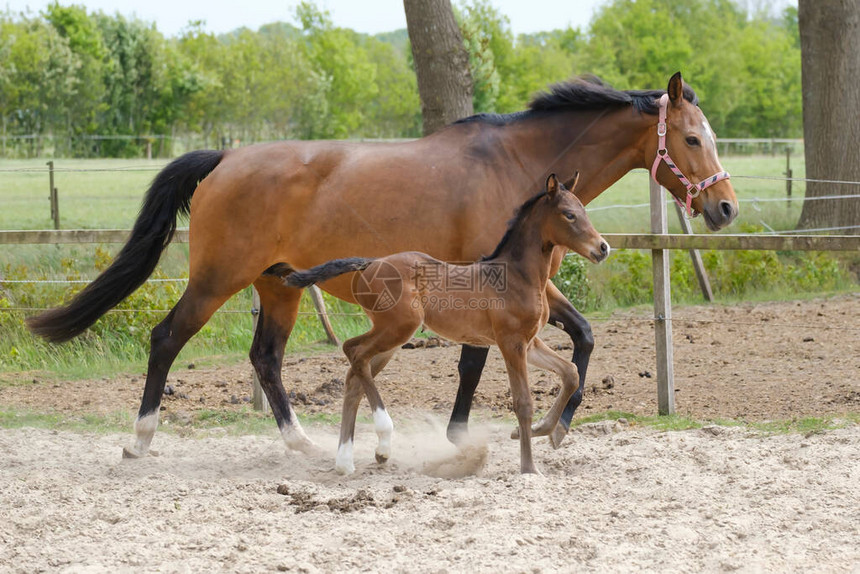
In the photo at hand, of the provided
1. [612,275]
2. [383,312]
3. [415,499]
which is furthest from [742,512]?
[612,275]

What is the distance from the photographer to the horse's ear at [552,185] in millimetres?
4332

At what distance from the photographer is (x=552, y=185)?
14.3 feet

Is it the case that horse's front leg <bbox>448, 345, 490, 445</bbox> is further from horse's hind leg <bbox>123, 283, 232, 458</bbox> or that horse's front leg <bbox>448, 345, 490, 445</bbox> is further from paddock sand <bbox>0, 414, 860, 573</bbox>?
horse's hind leg <bbox>123, 283, 232, 458</bbox>

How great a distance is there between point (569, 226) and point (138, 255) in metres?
2.92

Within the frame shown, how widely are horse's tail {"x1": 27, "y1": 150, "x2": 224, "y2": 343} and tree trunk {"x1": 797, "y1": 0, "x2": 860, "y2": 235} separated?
8.64m

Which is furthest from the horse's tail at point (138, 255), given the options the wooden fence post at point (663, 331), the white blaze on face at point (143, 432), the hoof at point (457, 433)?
the wooden fence post at point (663, 331)

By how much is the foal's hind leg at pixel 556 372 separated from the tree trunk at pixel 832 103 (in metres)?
7.84

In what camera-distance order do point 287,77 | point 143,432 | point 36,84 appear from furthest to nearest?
point 287,77 < point 36,84 < point 143,432

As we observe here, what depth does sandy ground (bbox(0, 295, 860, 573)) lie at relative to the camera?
329cm

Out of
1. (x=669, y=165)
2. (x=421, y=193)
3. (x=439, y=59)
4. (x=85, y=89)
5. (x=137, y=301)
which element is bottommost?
(x=137, y=301)

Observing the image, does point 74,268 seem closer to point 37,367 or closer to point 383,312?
point 37,367

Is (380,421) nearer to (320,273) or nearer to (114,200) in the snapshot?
(320,273)

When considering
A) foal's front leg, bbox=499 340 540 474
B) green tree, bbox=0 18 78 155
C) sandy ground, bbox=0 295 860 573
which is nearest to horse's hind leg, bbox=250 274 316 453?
sandy ground, bbox=0 295 860 573

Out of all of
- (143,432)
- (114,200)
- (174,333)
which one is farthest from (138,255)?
(114,200)
